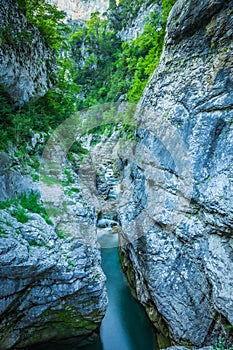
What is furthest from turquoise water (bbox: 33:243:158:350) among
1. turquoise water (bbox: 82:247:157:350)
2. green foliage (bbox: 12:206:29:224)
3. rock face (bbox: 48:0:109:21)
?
rock face (bbox: 48:0:109:21)

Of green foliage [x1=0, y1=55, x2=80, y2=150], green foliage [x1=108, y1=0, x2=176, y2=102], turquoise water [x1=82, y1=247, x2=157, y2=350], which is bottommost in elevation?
turquoise water [x1=82, y1=247, x2=157, y2=350]

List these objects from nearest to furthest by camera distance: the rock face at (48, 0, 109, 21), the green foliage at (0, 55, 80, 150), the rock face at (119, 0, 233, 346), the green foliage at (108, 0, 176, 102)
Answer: the rock face at (119, 0, 233, 346) < the green foliage at (0, 55, 80, 150) < the green foliage at (108, 0, 176, 102) < the rock face at (48, 0, 109, 21)

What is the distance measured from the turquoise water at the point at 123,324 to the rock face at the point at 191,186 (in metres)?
0.68

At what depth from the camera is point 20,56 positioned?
7766mm

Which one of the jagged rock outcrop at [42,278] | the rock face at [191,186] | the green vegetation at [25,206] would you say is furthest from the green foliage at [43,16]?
the green vegetation at [25,206]

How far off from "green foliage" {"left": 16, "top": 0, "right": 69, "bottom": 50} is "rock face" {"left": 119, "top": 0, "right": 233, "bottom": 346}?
17.3ft

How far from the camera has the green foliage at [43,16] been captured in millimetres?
8291

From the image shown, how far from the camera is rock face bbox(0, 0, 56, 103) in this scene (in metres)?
6.96

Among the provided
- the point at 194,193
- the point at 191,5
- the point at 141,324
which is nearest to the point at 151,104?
the point at 191,5

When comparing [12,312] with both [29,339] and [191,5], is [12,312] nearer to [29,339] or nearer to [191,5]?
[29,339]

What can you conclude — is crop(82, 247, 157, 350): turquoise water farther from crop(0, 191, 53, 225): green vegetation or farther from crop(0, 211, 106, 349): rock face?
crop(0, 191, 53, 225): green vegetation

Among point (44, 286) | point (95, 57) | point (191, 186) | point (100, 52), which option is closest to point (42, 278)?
point (44, 286)

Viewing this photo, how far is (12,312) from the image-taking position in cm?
496

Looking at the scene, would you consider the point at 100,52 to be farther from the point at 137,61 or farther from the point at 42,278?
the point at 42,278
